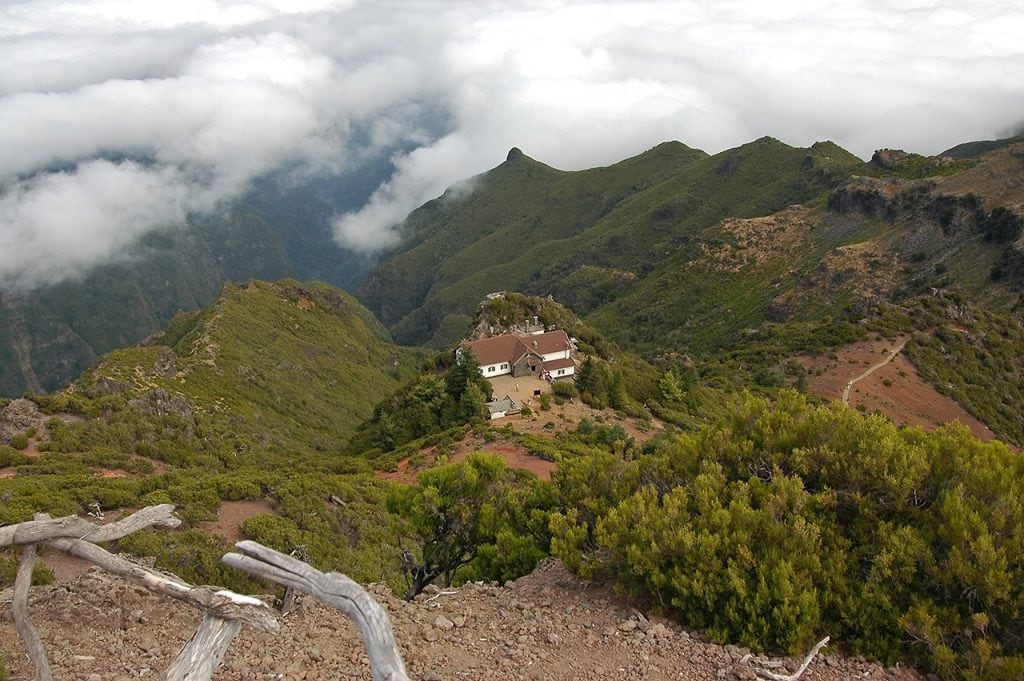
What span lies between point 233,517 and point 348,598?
17.6 m

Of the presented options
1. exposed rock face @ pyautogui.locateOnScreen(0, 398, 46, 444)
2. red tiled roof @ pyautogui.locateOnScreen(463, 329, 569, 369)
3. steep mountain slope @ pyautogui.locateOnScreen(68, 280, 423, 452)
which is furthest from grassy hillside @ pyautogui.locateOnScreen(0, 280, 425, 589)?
red tiled roof @ pyautogui.locateOnScreen(463, 329, 569, 369)

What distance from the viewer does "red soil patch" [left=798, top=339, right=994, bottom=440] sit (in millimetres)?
44156

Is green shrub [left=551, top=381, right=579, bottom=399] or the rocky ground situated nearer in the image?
the rocky ground

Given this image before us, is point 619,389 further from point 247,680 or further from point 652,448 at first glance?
point 247,680

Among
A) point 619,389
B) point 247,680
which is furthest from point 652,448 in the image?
point 247,680

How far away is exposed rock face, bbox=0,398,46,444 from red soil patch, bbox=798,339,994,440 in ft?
164

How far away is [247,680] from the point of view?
6.98 metres

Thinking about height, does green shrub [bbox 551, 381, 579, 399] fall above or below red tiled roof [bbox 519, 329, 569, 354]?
below

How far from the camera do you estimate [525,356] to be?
45.3 m

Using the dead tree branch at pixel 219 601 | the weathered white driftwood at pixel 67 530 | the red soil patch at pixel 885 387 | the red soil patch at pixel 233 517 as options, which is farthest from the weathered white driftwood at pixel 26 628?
the red soil patch at pixel 885 387

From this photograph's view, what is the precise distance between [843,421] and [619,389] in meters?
31.4

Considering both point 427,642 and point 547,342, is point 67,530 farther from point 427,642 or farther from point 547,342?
point 547,342

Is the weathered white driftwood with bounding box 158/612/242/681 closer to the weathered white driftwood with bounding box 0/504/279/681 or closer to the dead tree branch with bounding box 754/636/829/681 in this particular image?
the weathered white driftwood with bounding box 0/504/279/681

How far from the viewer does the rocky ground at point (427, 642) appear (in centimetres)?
751
